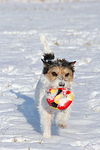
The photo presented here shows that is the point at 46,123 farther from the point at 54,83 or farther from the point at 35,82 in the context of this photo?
the point at 35,82

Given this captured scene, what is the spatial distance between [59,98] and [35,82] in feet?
10.9

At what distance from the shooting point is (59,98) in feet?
13.3

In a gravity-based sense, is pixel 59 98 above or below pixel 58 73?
below

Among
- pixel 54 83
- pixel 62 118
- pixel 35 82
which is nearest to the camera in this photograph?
pixel 54 83

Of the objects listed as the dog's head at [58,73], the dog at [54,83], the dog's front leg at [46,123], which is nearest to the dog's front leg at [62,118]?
the dog at [54,83]

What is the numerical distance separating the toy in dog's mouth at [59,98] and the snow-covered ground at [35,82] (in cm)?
57

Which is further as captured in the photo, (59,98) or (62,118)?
(62,118)

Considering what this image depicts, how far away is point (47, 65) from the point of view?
4305 millimetres

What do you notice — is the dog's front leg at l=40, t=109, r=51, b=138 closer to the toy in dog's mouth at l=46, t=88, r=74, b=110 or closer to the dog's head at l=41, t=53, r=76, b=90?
the toy in dog's mouth at l=46, t=88, r=74, b=110

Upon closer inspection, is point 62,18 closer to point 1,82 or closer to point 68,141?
point 1,82

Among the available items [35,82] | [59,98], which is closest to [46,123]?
[59,98]

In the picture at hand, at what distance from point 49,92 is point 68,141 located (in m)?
0.84

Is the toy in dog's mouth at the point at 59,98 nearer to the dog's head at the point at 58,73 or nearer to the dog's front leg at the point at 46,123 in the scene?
the dog's head at the point at 58,73

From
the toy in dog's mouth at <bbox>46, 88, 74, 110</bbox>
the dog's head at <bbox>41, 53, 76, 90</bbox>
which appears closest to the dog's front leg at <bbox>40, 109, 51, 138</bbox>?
the toy in dog's mouth at <bbox>46, 88, 74, 110</bbox>
